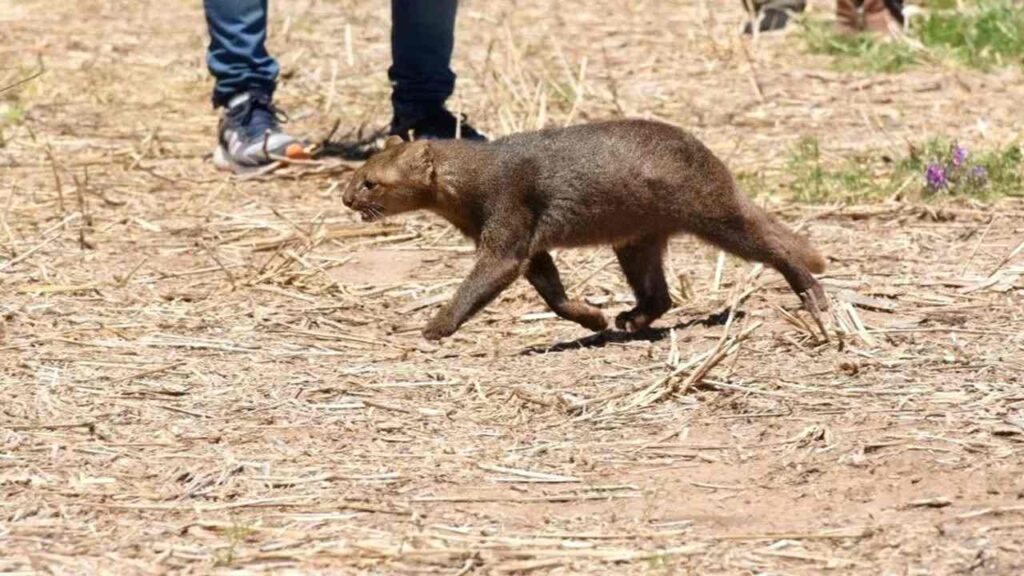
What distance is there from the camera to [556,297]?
6.30 metres

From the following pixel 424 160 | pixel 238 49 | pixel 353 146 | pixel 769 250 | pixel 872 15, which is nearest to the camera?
pixel 769 250

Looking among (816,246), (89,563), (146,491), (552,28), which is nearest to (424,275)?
Answer: (816,246)

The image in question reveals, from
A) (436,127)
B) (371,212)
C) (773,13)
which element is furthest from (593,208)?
(773,13)

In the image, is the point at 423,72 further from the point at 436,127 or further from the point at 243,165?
the point at 243,165

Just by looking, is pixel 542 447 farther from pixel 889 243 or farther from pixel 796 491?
pixel 889 243

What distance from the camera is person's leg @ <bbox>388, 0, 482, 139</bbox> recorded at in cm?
855

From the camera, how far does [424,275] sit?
7.06 meters

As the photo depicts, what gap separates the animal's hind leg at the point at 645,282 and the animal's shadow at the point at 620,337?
0.04 metres

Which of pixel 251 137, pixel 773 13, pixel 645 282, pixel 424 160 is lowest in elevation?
pixel 773 13

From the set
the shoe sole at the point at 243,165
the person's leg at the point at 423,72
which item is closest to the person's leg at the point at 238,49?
the shoe sole at the point at 243,165

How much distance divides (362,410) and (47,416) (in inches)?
34.4

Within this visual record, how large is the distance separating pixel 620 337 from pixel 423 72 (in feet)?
8.85

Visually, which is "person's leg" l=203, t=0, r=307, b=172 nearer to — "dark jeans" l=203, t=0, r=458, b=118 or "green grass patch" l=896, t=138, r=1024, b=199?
"dark jeans" l=203, t=0, r=458, b=118

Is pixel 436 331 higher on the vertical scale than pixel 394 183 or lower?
lower
